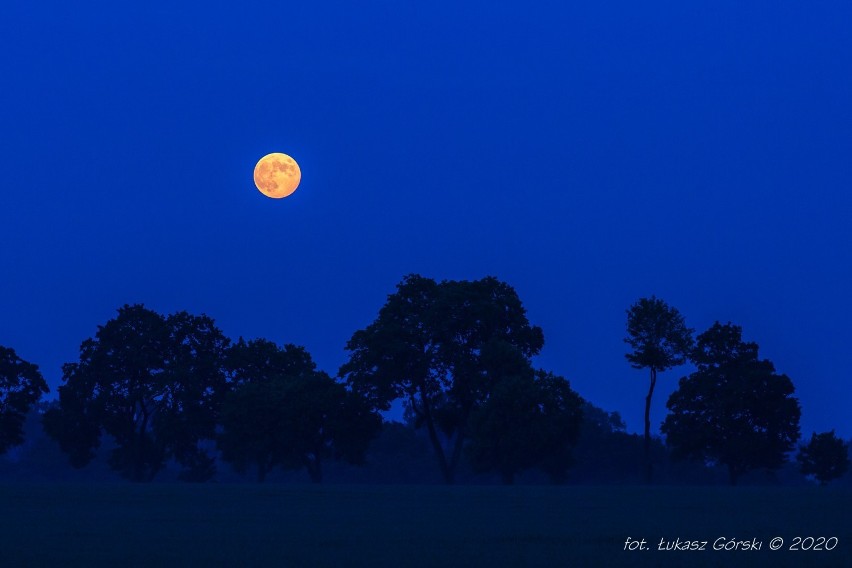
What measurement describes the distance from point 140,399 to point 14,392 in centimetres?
1095

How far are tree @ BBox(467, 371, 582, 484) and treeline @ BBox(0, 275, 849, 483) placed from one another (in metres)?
0.11

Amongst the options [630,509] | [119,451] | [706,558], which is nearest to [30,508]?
[630,509]

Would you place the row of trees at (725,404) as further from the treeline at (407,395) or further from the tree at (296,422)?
the tree at (296,422)

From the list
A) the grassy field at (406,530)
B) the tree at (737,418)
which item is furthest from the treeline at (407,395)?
the grassy field at (406,530)

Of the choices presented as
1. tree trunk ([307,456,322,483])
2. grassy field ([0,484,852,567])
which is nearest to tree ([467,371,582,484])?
tree trunk ([307,456,322,483])

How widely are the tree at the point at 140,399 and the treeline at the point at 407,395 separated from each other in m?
0.12

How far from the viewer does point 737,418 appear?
86250 millimetres

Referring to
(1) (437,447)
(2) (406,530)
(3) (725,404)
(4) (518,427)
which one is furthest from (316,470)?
(2) (406,530)

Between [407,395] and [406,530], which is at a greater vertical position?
[407,395]

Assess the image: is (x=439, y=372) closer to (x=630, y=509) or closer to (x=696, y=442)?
(x=696, y=442)

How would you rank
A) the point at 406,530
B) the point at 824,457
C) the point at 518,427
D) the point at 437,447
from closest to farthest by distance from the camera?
1. the point at 406,530
2. the point at 518,427
3. the point at 824,457
4. the point at 437,447

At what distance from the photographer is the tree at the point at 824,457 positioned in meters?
89.9

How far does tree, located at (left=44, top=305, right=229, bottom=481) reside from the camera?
97.8m

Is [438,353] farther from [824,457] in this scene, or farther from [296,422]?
[824,457]
